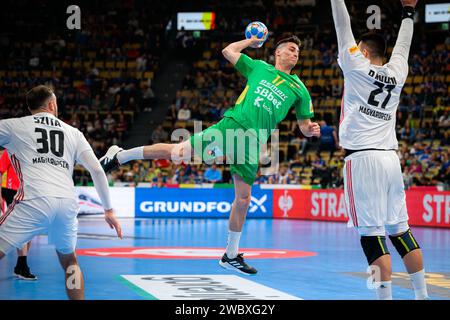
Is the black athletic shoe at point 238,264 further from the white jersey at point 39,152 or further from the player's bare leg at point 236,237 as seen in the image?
the white jersey at point 39,152

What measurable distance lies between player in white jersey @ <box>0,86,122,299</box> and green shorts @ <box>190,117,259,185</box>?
85.7 inches

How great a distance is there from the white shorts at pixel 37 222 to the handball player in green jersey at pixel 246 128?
2.24 metres

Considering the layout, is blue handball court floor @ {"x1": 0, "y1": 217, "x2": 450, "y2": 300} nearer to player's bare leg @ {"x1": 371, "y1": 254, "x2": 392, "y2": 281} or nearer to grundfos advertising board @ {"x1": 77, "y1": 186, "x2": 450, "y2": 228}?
player's bare leg @ {"x1": 371, "y1": 254, "x2": 392, "y2": 281}

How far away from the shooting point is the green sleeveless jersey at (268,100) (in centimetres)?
857

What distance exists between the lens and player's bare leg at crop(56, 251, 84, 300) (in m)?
6.35

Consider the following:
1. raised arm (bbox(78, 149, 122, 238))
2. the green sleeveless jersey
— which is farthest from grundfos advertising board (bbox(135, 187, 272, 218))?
raised arm (bbox(78, 149, 122, 238))

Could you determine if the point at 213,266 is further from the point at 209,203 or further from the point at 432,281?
the point at 209,203

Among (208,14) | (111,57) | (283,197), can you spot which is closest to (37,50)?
(111,57)

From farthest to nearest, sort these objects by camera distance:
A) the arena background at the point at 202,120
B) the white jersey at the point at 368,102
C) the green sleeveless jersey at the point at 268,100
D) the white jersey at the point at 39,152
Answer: the arena background at the point at 202,120, the green sleeveless jersey at the point at 268,100, the white jersey at the point at 368,102, the white jersey at the point at 39,152

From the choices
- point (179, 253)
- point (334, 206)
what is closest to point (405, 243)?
point (179, 253)

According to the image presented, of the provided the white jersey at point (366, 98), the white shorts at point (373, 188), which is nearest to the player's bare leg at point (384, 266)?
the white shorts at point (373, 188)

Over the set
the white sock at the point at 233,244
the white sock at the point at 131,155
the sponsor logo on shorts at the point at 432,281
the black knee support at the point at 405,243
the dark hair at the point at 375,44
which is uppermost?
the dark hair at the point at 375,44

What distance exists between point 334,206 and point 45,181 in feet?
58.1

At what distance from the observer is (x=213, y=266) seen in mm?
11680
